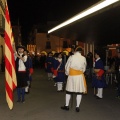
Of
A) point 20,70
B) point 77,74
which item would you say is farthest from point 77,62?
point 20,70

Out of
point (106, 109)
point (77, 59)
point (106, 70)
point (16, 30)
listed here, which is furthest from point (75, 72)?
point (16, 30)

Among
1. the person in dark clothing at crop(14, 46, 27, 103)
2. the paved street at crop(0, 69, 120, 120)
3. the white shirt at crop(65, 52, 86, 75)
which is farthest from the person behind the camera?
the person in dark clothing at crop(14, 46, 27, 103)

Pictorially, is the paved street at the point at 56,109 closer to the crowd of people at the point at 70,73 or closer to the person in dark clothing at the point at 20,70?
the crowd of people at the point at 70,73

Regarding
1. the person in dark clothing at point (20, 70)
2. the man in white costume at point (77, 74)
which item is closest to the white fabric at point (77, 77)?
the man in white costume at point (77, 74)

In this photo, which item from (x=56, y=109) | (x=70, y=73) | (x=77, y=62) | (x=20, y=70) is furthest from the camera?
(x=20, y=70)

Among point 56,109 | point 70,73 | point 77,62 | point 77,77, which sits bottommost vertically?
point 56,109

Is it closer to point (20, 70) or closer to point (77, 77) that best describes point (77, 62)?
point (77, 77)

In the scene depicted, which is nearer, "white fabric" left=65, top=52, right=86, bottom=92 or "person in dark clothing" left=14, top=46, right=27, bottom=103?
"white fabric" left=65, top=52, right=86, bottom=92

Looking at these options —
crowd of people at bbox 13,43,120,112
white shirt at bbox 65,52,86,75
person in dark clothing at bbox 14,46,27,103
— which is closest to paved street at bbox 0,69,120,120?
crowd of people at bbox 13,43,120,112

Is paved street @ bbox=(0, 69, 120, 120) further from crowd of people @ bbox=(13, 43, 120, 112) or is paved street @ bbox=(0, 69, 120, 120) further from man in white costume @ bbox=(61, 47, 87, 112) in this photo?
man in white costume @ bbox=(61, 47, 87, 112)

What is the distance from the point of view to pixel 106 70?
16.2 meters

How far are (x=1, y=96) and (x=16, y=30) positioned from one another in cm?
6694

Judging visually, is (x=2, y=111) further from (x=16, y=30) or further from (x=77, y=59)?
(x=16, y=30)

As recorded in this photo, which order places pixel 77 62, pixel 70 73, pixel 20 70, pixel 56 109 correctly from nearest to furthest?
pixel 77 62 < pixel 70 73 < pixel 56 109 < pixel 20 70
